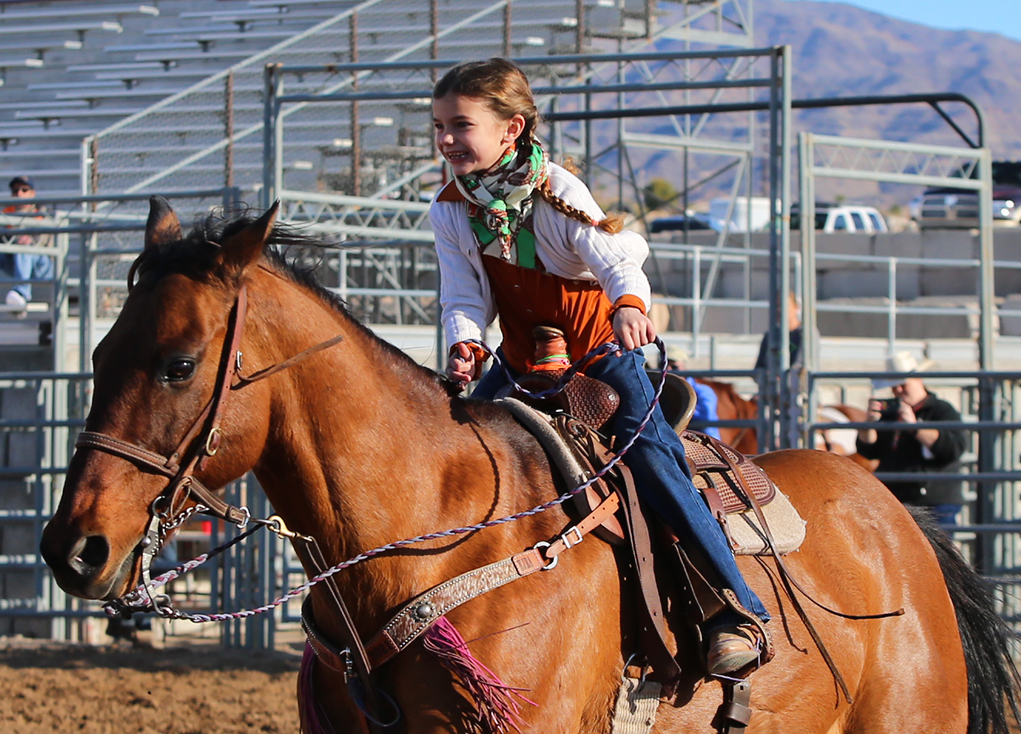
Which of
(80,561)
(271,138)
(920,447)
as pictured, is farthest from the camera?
(920,447)

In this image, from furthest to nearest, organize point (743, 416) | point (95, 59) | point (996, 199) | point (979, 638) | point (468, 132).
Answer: point (996, 199), point (95, 59), point (743, 416), point (979, 638), point (468, 132)

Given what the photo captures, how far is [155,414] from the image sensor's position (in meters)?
2.22

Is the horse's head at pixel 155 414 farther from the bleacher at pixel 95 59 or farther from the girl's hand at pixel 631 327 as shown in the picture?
the bleacher at pixel 95 59

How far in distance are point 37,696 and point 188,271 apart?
177 inches

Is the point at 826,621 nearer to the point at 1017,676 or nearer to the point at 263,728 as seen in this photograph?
the point at 1017,676

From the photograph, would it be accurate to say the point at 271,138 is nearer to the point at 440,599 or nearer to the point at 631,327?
the point at 631,327

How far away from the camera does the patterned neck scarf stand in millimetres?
2771

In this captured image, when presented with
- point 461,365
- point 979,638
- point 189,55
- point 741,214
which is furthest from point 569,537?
point 741,214

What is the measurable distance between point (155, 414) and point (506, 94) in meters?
1.12

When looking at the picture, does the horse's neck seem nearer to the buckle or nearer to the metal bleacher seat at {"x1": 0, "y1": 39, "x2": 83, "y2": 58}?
the buckle

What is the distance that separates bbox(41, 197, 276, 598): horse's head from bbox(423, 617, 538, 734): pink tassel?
0.53 metres

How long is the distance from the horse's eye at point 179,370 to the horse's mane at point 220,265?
187 mm

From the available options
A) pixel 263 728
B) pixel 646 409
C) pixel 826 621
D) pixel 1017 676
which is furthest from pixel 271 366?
pixel 263 728

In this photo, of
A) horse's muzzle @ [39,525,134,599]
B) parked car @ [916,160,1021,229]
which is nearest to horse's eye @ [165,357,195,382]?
horse's muzzle @ [39,525,134,599]
